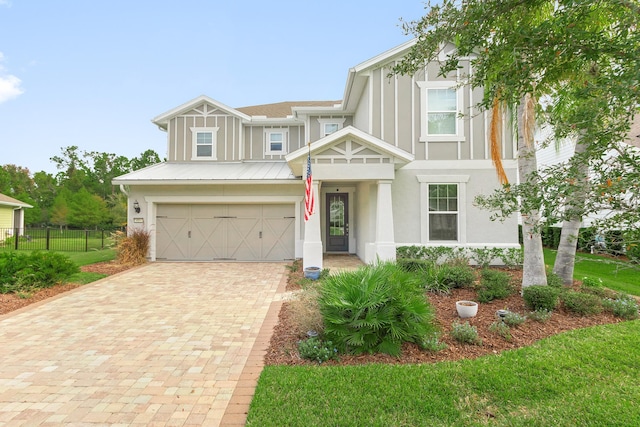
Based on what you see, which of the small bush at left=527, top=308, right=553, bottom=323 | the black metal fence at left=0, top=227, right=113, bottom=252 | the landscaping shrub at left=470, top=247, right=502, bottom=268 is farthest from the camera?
the black metal fence at left=0, top=227, right=113, bottom=252

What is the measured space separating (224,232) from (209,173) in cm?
256

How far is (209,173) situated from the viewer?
12.5 meters

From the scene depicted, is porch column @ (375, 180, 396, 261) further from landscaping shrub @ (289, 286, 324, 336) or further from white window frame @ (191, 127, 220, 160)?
white window frame @ (191, 127, 220, 160)

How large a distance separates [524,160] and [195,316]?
7.61 metres

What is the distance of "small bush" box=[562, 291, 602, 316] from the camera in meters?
5.38

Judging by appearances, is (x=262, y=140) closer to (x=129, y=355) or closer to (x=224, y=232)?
(x=224, y=232)

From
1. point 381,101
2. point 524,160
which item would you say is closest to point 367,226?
point 381,101

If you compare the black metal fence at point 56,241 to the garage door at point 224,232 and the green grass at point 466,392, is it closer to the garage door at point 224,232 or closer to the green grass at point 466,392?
the garage door at point 224,232

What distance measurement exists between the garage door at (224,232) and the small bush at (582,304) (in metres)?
8.68

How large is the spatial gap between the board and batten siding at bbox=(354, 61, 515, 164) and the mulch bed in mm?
5686

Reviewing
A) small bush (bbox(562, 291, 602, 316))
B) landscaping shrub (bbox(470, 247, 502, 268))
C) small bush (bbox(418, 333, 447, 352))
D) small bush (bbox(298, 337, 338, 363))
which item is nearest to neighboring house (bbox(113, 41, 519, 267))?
landscaping shrub (bbox(470, 247, 502, 268))

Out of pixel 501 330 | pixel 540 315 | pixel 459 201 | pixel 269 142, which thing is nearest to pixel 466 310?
pixel 501 330

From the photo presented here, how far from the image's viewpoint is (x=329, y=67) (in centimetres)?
1414

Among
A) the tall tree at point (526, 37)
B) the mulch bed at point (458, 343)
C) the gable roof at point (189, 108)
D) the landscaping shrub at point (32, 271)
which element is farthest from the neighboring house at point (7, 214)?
the tall tree at point (526, 37)
